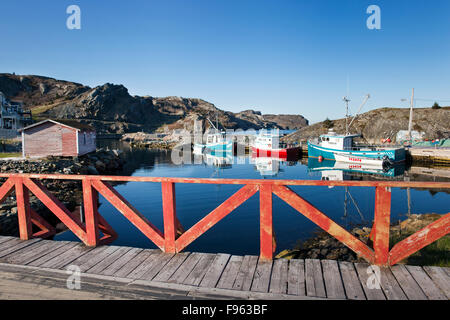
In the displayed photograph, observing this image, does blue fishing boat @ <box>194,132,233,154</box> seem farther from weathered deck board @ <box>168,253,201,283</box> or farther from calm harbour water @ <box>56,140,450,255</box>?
weathered deck board @ <box>168,253,201,283</box>

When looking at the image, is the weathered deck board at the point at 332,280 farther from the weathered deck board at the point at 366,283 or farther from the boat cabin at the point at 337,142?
the boat cabin at the point at 337,142

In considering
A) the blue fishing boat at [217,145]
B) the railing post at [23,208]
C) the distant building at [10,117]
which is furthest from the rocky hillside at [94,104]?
the railing post at [23,208]

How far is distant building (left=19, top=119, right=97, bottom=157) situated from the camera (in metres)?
28.9

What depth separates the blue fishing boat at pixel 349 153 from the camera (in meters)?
36.9

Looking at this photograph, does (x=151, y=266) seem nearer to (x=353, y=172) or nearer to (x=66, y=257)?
(x=66, y=257)

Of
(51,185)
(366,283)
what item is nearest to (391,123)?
(51,185)

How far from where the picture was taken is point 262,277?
4121mm

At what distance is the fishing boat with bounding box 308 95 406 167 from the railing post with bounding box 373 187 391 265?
3737 cm

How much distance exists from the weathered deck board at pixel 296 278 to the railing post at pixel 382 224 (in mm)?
1243

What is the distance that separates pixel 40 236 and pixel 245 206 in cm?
1285

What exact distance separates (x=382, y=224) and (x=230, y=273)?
2.59 meters

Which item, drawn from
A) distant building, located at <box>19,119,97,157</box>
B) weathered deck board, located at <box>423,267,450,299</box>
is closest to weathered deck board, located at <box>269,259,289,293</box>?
weathered deck board, located at <box>423,267,450,299</box>
